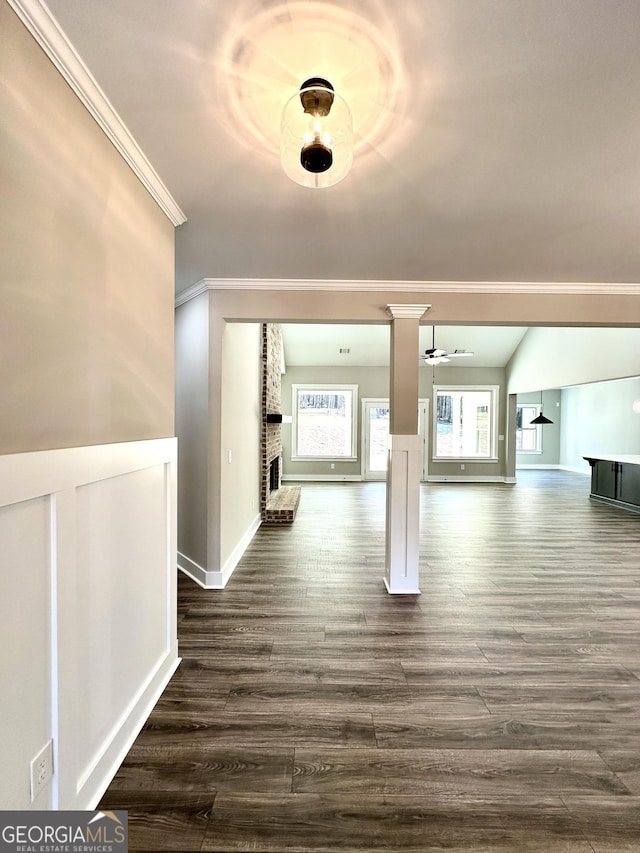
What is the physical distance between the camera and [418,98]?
141 centimetres

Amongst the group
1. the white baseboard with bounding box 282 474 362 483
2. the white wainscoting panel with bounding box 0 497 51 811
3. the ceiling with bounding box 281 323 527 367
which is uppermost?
the ceiling with bounding box 281 323 527 367

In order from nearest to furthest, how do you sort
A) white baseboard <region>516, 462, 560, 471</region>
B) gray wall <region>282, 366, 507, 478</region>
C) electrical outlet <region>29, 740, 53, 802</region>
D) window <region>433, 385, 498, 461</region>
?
electrical outlet <region>29, 740, 53, 802</region>
gray wall <region>282, 366, 507, 478</region>
window <region>433, 385, 498, 461</region>
white baseboard <region>516, 462, 560, 471</region>

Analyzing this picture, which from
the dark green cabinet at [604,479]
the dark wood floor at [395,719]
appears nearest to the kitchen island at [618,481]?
the dark green cabinet at [604,479]

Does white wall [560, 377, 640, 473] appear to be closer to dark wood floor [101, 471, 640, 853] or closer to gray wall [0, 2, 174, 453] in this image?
dark wood floor [101, 471, 640, 853]

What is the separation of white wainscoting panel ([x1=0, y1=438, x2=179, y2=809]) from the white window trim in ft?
29.6

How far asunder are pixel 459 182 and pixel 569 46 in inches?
27.8

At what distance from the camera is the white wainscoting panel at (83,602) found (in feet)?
3.77

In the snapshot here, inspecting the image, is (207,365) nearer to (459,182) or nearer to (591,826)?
(459,182)

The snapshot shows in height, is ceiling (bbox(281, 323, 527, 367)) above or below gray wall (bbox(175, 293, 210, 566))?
above

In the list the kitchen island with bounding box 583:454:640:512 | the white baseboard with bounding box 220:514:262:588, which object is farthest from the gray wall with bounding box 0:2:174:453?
the kitchen island with bounding box 583:454:640:512

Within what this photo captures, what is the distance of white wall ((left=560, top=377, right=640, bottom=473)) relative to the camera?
393 inches

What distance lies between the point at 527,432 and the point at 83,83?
46.6 feet

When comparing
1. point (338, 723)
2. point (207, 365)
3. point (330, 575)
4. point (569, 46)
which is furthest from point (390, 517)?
point (569, 46)

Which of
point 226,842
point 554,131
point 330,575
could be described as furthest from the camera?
point 330,575
